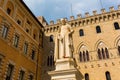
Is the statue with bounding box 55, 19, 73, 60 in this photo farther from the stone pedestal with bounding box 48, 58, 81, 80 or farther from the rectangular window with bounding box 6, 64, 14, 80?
the rectangular window with bounding box 6, 64, 14, 80

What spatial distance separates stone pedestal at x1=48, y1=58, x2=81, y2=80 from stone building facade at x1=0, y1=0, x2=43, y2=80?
343 inches

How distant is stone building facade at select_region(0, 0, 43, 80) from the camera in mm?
14227

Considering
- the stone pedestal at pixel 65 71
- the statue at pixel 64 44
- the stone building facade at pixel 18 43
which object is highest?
the stone building facade at pixel 18 43

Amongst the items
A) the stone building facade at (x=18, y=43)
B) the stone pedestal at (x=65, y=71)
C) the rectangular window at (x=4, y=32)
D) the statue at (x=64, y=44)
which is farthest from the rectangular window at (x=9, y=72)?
the stone pedestal at (x=65, y=71)

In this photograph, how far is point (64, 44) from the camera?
694cm

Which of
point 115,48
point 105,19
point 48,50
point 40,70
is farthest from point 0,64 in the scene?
point 105,19

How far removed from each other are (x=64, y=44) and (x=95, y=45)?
13481mm

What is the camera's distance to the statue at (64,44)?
21.8ft

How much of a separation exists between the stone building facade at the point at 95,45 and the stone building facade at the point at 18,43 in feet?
7.95

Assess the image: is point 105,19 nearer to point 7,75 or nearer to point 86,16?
point 86,16

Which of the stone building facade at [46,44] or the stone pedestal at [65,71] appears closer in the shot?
the stone pedestal at [65,71]

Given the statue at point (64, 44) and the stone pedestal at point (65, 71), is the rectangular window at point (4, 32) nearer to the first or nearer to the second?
the statue at point (64, 44)

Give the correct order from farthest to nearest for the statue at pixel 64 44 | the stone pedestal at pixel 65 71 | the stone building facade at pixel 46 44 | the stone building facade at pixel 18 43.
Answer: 1. the stone building facade at pixel 46 44
2. the stone building facade at pixel 18 43
3. the statue at pixel 64 44
4. the stone pedestal at pixel 65 71

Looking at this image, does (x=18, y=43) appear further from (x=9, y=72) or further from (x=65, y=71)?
(x=65, y=71)
